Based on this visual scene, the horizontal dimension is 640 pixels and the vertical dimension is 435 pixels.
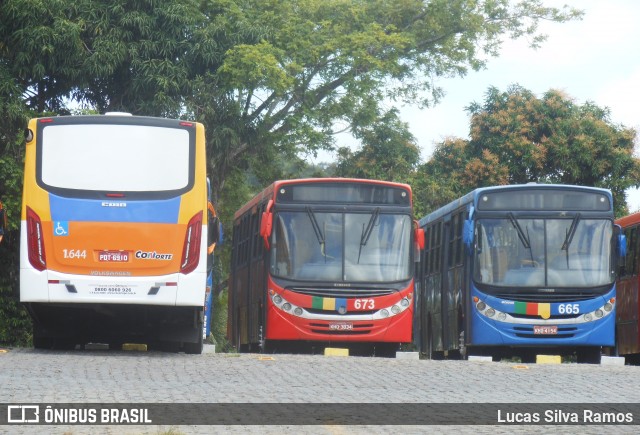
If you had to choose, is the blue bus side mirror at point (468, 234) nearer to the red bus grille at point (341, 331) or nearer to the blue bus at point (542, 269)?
the blue bus at point (542, 269)

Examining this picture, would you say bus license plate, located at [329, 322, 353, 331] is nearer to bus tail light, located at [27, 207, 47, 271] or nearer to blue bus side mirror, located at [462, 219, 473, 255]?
blue bus side mirror, located at [462, 219, 473, 255]

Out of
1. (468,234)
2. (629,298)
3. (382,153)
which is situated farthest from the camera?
(382,153)

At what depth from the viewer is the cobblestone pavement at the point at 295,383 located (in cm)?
1177

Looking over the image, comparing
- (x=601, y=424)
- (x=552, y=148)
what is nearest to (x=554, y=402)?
(x=601, y=424)

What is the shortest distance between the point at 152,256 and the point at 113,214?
0.79 m

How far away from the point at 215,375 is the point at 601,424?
578cm

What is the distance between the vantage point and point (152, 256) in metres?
19.8

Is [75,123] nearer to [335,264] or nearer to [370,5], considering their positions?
[335,264]

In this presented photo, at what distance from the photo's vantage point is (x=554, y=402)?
13.8m

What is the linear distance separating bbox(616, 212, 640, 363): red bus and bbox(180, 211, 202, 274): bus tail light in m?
9.24

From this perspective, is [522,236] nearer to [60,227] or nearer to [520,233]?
[520,233]

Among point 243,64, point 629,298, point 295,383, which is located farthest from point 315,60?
point 295,383

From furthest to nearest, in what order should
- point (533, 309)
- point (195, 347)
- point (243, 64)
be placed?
point (243, 64), point (533, 309), point (195, 347)

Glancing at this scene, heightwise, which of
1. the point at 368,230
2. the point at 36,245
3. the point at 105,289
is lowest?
the point at 105,289
